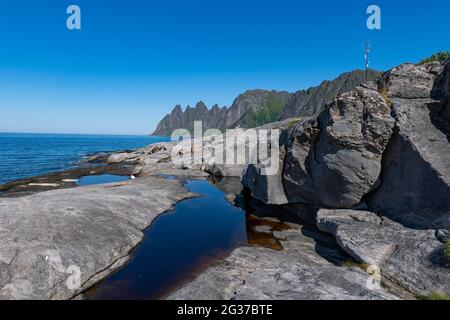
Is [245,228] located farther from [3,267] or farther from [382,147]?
[3,267]

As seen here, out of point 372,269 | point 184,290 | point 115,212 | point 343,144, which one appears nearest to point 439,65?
point 343,144

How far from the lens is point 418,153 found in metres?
14.8

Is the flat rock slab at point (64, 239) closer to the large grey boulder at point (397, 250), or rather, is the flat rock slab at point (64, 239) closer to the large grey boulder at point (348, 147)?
the large grey boulder at point (397, 250)

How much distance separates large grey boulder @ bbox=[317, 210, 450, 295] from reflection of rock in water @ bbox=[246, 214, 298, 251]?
13.4 feet

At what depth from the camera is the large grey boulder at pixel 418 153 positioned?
13.9 m

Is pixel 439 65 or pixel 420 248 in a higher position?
pixel 439 65

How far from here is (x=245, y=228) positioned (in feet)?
72.0

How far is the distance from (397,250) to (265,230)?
32.4ft

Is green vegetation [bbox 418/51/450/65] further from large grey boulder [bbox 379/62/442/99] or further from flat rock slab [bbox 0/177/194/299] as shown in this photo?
flat rock slab [bbox 0/177/194/299]

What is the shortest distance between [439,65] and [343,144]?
8536 mm

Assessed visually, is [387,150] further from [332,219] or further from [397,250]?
[397,250]

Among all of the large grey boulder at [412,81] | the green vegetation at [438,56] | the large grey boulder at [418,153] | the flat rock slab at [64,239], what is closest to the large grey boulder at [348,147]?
the large grey boulder at [418,153]

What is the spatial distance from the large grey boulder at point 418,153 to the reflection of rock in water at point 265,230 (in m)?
6.79
